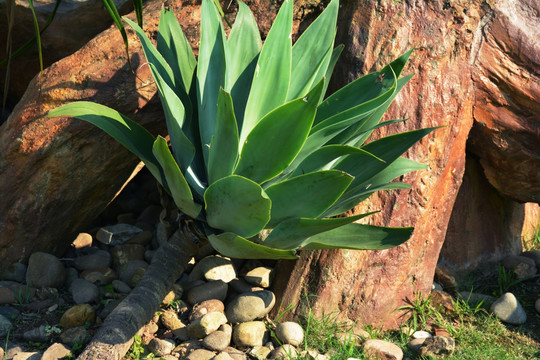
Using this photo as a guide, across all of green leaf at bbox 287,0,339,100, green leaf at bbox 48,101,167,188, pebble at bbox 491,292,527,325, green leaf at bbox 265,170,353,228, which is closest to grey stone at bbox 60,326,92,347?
green leaf at bbox 48,101,167,188

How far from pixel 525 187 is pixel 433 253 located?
0.73 m

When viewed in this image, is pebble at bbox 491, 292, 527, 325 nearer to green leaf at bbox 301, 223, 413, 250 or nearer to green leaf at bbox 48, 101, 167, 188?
green leaf at bbox 301, 223, 413, 250

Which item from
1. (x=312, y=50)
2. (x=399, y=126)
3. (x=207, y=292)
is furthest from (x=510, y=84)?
(x=207, y=292)

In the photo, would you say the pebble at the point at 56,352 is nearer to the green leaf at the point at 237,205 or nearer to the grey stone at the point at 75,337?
the grey stone at the point at 75,337

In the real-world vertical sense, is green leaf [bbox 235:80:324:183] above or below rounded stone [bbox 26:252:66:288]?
above

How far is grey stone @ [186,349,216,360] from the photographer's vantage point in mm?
2436

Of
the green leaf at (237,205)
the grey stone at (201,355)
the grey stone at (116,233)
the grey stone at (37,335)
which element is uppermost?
the green leaf at (237,205)

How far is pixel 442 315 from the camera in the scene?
3.02 meters

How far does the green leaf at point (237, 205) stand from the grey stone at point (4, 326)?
101 cm

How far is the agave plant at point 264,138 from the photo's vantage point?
205cm

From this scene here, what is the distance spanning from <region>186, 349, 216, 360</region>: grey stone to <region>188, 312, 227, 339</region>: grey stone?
102mm

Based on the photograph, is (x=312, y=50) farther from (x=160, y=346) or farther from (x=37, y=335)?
(x=37, y=335)

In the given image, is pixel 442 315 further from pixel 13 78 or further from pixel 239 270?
pixel 13 78

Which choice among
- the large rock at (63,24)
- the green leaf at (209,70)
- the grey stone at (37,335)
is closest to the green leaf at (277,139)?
the green leaf at (209,70)
